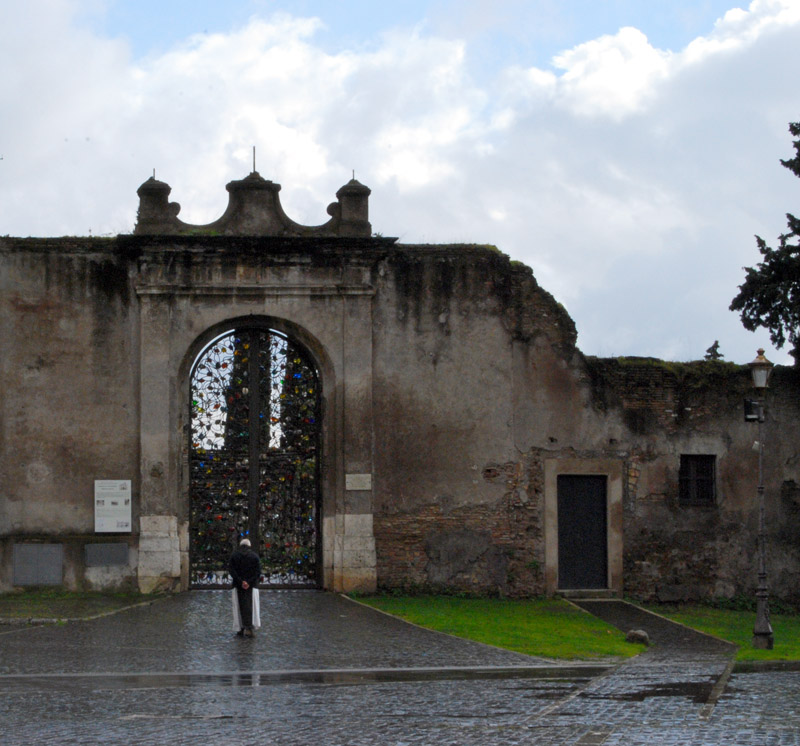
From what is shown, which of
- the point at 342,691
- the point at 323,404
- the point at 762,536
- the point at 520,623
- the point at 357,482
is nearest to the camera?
the point at 342,691

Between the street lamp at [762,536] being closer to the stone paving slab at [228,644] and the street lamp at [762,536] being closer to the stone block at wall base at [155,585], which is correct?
the stone paving slab at [228,644]

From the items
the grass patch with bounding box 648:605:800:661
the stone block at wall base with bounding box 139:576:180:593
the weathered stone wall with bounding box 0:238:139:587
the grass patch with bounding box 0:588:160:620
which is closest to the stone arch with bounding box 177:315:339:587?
the stone block at wall base with bounding box 139:576:180:593

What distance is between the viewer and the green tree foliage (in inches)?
934

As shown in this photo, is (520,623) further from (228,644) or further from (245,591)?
(228,644)

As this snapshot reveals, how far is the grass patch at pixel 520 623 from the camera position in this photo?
55.8ft

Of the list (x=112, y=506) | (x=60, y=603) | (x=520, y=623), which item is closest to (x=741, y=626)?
(x=520, y=623)

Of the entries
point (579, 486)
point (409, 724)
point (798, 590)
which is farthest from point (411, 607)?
point (409, 724)

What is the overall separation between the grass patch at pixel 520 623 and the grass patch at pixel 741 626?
5.08 ft

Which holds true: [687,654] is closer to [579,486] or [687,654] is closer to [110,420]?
[579,486]

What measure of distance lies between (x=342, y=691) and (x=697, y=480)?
12.4m

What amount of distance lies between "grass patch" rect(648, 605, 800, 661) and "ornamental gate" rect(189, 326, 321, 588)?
19.9ft

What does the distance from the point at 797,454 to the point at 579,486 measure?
4.08 metres

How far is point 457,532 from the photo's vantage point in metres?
22.6

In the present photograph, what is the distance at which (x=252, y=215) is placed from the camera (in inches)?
887
